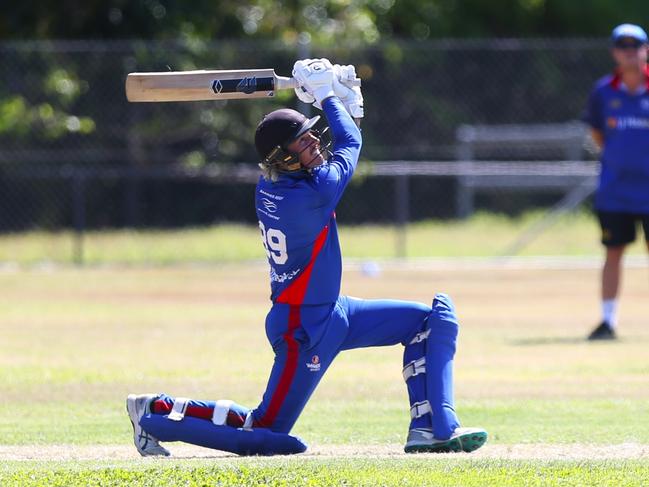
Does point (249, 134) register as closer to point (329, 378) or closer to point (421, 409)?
point (329, 378)

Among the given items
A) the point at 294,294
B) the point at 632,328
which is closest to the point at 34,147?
the point at 632,328

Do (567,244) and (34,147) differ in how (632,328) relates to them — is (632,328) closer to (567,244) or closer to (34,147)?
(567,244)

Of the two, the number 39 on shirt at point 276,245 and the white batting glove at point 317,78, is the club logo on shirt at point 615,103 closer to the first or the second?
the white batting glove at point 317,78

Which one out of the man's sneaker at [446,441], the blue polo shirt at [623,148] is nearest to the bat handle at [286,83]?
the man's sneaker at [446,441]

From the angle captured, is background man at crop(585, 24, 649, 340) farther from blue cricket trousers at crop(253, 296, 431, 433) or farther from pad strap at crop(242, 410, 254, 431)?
pad strap at crop(242, 410, 254, 431)

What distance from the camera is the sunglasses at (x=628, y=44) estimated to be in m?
10.6

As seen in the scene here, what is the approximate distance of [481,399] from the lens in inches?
327

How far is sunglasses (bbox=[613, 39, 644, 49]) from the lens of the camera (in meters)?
10.6

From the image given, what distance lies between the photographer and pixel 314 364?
247 inches

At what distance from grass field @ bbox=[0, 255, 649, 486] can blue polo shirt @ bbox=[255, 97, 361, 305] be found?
2.57ft

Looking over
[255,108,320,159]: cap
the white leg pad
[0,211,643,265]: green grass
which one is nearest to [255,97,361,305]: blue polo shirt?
[255,108,320,159]: cap

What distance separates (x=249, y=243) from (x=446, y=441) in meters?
11.9

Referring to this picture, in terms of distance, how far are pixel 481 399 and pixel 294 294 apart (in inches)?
94.5

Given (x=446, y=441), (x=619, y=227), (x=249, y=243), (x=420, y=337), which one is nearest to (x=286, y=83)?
(x=420, y=337)
